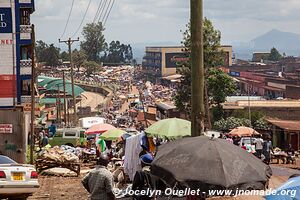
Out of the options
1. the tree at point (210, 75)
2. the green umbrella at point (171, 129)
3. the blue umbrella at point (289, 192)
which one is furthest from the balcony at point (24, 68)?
the blue umbrella at point (289, 192)

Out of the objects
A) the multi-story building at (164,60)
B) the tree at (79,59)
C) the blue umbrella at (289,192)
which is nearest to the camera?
the blue umbrella at (289,192)

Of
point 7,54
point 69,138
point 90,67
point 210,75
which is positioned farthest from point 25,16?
point 90,67

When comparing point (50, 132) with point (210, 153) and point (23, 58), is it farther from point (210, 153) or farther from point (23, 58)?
point (210, 153)

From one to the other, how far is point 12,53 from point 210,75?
17.6 meters

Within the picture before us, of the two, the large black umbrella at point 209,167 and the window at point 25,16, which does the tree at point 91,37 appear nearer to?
the window at point 25,16

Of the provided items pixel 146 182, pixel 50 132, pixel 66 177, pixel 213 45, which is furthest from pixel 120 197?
pixel 213 45

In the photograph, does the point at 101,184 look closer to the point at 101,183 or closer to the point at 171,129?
the point at 101,183

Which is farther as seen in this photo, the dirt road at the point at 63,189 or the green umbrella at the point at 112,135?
the green umbrella at the point at 112,135

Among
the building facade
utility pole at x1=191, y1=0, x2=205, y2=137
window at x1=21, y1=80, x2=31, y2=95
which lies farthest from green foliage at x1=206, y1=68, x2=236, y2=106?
utility pole at x1=191, y1=0, x2=205, y2=137

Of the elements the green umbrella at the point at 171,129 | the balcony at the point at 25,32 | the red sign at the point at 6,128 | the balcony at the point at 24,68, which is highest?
the balcony at the point at 25,32

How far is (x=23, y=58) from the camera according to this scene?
130 ft

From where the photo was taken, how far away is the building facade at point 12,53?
126ft

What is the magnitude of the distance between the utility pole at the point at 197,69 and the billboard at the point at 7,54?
1164 inches

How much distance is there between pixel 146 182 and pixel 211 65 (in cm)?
4069
